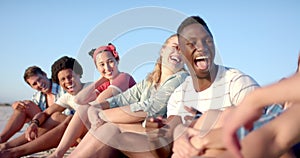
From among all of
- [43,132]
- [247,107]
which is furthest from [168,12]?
[247,107]

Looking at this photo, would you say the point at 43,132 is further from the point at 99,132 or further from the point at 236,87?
the point at 236,87

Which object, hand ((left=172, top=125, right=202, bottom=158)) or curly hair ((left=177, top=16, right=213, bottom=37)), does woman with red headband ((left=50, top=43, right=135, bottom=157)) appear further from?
hand ((left=172, top=125, right=202, bottom=158))

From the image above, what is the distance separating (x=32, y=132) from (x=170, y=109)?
173 centimetres

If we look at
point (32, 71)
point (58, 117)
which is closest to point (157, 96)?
point (58, 117)

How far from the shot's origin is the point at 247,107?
1.23 meters

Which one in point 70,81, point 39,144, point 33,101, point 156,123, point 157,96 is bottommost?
point 39,144

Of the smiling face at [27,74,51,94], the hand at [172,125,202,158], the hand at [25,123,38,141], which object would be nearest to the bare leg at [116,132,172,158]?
the hand at [172,125,202,158]

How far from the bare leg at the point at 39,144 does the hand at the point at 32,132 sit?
19 cm

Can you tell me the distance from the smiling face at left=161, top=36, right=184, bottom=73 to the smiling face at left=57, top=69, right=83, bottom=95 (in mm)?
1308

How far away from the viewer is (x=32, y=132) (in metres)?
3.99

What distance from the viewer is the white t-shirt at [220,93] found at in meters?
2.37

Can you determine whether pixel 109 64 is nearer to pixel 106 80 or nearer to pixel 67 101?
pixel 106 80

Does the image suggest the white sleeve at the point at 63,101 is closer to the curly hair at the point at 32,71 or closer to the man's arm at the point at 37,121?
the man's arm at the point at 37,121

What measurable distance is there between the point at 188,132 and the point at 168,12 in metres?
1.46
